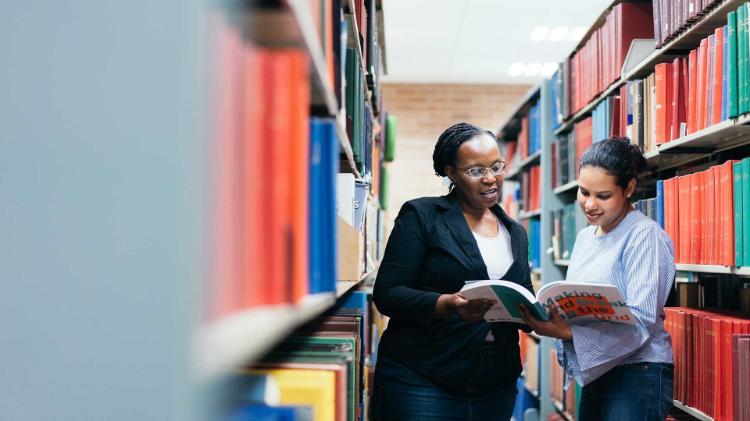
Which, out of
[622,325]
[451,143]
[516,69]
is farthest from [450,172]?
[516,69]

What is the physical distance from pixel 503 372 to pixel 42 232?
1526 millimetres

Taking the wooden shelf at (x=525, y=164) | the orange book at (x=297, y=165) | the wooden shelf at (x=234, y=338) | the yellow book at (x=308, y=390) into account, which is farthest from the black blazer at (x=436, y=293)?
the wooden shelf at (x=525, y=164)

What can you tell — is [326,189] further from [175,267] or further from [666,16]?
[666,16]

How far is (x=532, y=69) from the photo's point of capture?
6477 mm

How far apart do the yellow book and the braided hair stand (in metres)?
1.23

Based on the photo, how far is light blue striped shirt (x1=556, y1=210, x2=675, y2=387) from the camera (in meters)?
1.75

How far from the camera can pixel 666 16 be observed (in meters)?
2.33

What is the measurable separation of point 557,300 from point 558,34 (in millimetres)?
4134

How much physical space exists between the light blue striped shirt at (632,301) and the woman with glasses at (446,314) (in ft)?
0.59

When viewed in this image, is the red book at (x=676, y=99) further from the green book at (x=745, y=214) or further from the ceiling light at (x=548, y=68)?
the ceiling light at (x=548, y=68)

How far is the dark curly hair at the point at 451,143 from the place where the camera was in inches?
77.8

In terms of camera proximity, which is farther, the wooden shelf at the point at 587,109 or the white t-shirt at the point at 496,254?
the wooden shelf at the point at 587,109

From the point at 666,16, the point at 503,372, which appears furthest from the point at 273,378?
the point at 666,16

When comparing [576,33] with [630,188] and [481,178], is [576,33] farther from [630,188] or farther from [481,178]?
[481,178]
